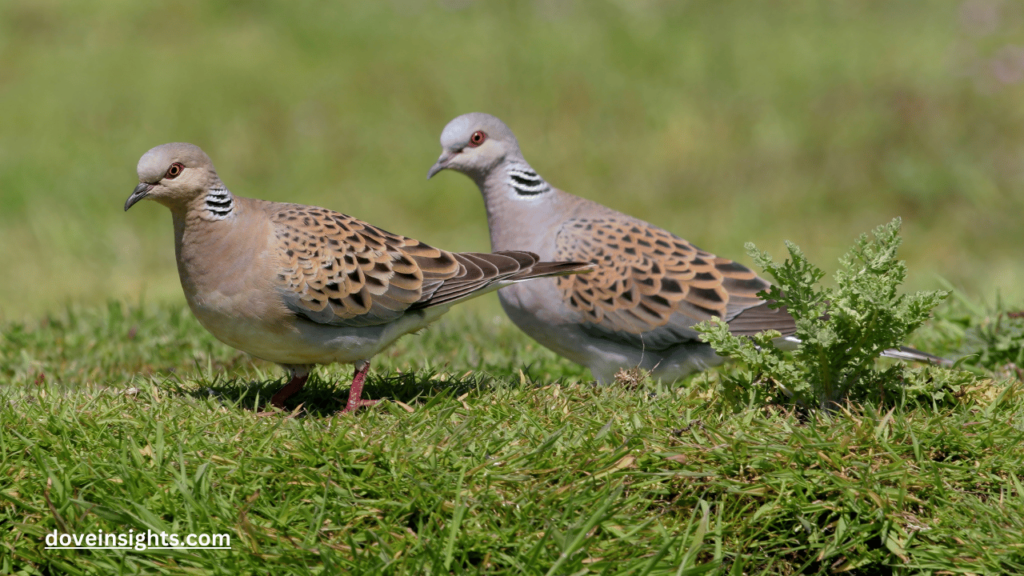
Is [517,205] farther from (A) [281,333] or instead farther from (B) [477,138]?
(A) [281,333]

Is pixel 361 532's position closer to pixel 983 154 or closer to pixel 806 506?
pixel 806 506

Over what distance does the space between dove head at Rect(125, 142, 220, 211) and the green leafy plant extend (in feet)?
7.27

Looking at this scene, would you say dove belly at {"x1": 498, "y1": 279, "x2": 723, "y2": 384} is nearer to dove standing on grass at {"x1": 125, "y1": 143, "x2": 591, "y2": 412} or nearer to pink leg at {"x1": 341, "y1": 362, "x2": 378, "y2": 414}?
dove standing on grass at {"x1": 125, "y1": 143, "x2": 591, "y2": 412}

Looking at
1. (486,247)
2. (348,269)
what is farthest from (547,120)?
(348,269)

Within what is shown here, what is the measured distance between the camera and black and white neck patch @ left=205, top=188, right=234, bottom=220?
4328 millimetres

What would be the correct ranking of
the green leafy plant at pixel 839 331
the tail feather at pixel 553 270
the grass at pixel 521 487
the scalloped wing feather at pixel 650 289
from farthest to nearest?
the scalloped wing feather at pixel 650 289 < the tail feather at pixel 553 270 < the green leafy plant at pixel 839 331 < the grass at pixel 521 487

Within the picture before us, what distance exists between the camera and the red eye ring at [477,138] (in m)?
5.61

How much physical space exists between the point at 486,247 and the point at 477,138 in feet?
16.5

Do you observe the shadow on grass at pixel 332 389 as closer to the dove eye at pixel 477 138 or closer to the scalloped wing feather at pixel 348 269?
the scalloped wing feather at pixel 348 269

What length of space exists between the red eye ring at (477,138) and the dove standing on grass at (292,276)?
1178 mm

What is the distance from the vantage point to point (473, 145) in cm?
564

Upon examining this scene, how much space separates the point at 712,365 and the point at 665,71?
782 centimetres

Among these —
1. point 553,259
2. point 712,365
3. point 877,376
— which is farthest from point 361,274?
point 877,376

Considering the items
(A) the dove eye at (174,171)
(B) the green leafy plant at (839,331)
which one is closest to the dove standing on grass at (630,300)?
(B) the green leafy plant at (839,331)
